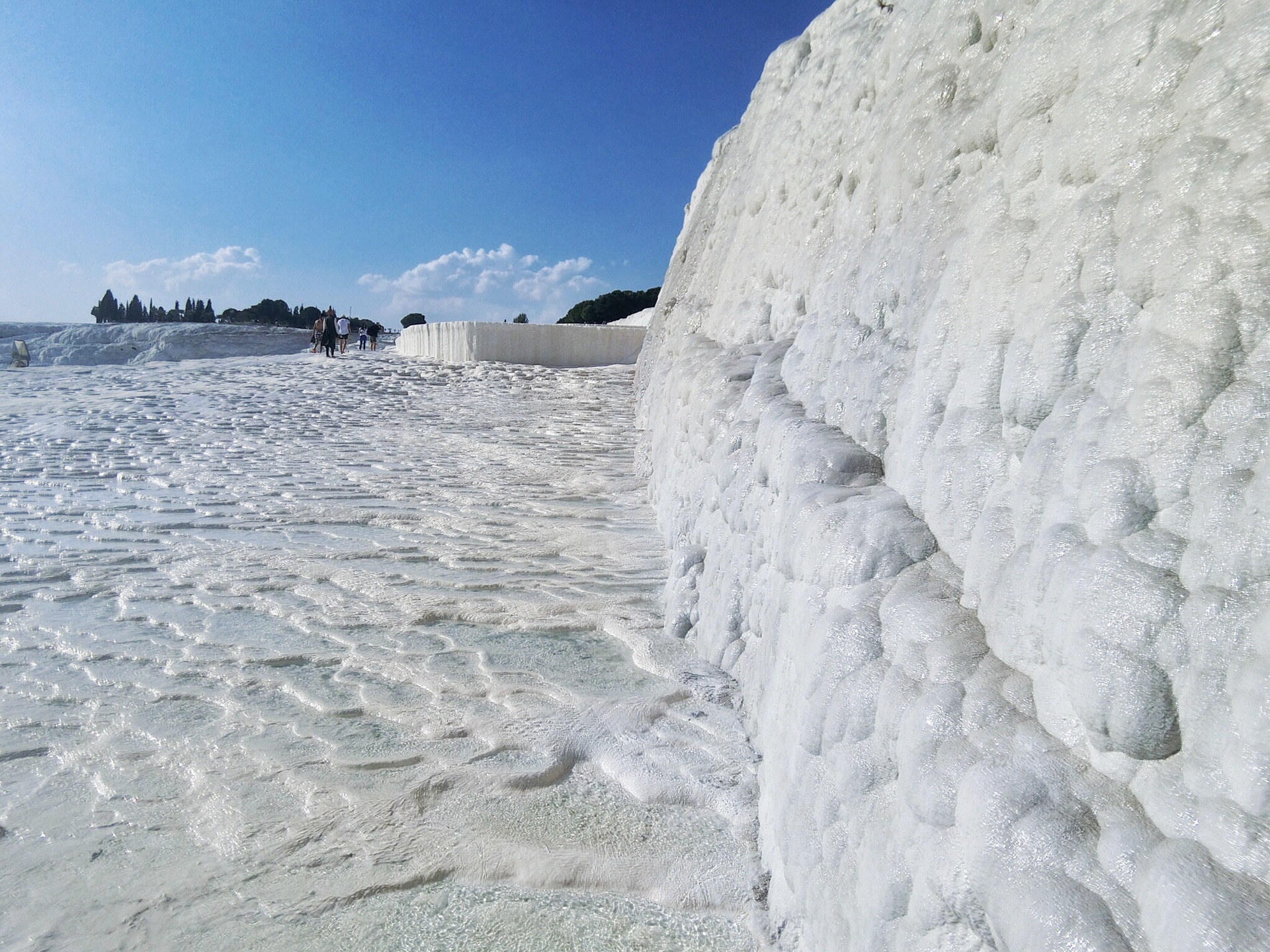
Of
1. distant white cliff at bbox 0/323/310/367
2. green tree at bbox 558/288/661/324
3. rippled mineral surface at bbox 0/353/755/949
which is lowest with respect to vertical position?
rippled mineral surface at bbox 0/353/755/949

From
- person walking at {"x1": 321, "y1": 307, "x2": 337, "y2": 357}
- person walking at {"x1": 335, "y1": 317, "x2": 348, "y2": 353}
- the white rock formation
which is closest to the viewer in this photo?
the white rock formation

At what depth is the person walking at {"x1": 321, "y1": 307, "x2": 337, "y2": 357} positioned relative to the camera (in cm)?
1560

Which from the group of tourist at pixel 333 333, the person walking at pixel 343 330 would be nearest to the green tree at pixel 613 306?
the group of tourist at pixel 333 333

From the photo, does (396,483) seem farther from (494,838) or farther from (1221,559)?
(1221,559)

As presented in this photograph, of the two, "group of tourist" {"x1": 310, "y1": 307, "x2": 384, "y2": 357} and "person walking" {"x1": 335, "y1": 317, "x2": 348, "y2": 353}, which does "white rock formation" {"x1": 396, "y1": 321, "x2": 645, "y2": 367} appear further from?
"person walking" {"x1": 335, "y1": 317, "x2": 348, "y2": 353}

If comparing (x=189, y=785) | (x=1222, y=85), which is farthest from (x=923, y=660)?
(x=189, y=785)

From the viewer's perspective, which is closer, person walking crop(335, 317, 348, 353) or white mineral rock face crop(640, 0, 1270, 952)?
white mineral rock face crop(640, 0, 1270, 952)

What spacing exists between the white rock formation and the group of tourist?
9.06 ft

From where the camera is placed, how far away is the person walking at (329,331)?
15.6 meters

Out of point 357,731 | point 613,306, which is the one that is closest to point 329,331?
point 613,306

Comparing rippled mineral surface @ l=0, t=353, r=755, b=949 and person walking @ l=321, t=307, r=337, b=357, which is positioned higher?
person walking @ l=321, t=307, r=337, b=357

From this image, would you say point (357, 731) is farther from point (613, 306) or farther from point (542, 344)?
point (613, 306)

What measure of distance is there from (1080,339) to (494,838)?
1.59 m

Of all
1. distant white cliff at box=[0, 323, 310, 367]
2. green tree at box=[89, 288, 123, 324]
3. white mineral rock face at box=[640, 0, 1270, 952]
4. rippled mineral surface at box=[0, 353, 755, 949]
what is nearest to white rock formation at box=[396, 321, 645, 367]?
rippled mineral surface at box=[0, 353, 755, 949]
